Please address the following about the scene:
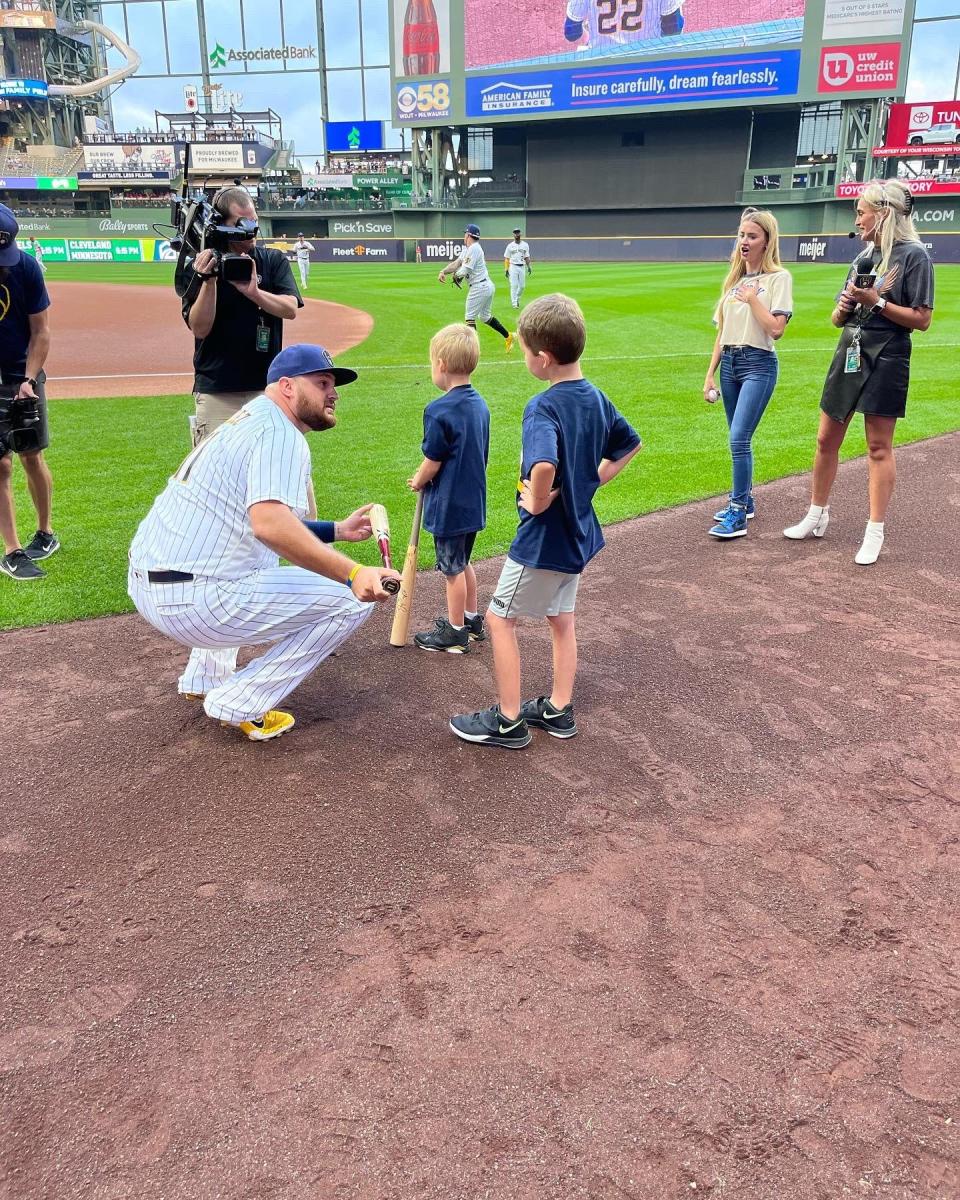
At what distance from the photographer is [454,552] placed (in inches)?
186

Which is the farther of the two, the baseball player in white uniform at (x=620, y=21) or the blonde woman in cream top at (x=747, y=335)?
the baseball player in white uniform at (x=620, y=21)

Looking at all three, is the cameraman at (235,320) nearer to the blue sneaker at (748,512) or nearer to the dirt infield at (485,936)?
the dirt infield at (485,936)

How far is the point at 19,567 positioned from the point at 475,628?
10.4 feet

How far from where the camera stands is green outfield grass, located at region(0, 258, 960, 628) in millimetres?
6688

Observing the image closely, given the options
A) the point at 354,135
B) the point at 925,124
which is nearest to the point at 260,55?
the point at 354,135

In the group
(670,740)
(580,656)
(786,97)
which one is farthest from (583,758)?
(786,97)

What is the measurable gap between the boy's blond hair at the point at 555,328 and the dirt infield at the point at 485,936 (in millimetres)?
1679

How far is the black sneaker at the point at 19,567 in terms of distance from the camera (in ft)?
19.4

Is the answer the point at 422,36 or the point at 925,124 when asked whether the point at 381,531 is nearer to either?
the point at 925,124

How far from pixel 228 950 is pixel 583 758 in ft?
5.51

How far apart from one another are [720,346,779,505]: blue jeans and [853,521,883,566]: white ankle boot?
3.13 ft

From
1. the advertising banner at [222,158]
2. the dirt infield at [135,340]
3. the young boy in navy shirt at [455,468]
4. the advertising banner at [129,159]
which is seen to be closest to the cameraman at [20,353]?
the young boy in navy shirt at [455,468]

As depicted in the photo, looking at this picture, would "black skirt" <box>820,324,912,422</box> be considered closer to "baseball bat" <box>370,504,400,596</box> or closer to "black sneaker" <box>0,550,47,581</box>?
"baseball bat" <box>370,504,400,596</box>

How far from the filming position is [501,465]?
871 centimetres
